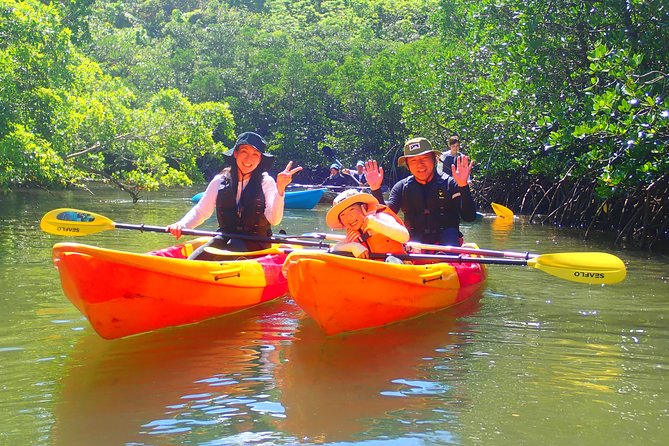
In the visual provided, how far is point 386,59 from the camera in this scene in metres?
31.2

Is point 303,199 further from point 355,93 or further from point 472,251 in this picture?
point 355,93

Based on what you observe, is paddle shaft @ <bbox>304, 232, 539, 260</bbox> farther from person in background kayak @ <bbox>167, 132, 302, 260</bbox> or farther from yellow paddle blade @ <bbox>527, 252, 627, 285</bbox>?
person in background kayak @ <bbox>167, 132, 302, 260</bbox>

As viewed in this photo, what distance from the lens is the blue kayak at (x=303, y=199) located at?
1812 cm

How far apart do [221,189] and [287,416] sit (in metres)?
3.14

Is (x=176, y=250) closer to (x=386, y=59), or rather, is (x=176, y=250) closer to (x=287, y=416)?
(x=287, y=416)

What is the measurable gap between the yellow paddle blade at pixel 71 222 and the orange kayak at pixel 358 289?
2.62m

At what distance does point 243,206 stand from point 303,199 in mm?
11409

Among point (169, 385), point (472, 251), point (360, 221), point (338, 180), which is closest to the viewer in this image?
point (169, 385)

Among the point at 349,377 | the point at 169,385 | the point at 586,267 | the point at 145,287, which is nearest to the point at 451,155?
the point at 586,267

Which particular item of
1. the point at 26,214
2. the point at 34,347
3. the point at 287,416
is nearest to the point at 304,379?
the point at 287,416

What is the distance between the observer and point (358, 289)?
5.49 meters

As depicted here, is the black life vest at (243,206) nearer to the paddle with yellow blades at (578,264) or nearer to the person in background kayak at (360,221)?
the person in background kayak at (360,221)

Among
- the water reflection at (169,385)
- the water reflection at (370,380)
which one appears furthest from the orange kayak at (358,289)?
the water reflection at (169,385)

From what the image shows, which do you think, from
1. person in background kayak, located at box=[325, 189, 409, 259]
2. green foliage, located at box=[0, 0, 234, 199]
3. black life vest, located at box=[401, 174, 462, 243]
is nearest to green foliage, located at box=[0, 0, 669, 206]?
green foliage, located at box=[0, 0, 234, 199]
